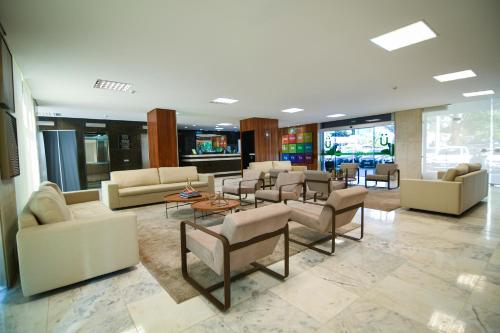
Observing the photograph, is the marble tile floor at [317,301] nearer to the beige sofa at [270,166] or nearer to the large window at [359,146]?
the beige sofa at [270,166]

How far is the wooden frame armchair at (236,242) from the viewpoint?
182cm

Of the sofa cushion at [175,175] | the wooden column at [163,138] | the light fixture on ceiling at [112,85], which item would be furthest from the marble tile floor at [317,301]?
the wooden column at [163,138]

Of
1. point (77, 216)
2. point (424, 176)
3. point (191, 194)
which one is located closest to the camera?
point (77, 216)

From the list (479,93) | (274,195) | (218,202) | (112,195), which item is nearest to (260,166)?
(274,195)

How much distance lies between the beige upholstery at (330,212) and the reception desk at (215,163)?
850 centimetres

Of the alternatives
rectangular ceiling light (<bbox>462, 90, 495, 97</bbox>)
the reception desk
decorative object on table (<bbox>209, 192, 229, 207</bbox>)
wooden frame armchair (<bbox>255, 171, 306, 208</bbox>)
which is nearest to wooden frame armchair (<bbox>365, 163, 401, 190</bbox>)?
rectangular ceiling light (<bbox>462, 90, 495, 97</bbox>)

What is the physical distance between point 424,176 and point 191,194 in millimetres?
8975

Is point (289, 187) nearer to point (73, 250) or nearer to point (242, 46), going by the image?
point (242, 46)

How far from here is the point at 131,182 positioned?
19.1 ft

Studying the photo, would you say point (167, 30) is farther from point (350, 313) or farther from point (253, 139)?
point (253, 139)

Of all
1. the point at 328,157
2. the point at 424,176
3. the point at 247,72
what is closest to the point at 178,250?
the point at 247,72

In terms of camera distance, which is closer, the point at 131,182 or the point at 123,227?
the point at 123,227

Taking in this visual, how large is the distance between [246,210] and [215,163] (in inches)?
368

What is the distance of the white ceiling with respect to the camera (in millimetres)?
2293
